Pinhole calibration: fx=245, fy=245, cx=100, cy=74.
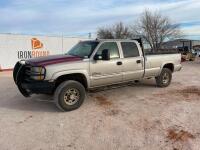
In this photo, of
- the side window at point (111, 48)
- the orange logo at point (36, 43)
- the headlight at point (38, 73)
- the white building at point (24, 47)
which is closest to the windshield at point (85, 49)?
the side window at point (111, 48)

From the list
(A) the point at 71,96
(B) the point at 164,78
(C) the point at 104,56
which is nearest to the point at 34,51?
(B) the point at 164,78

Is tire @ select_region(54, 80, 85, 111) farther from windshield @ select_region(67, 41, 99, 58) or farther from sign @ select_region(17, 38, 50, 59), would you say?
sign @ select_region(17, 38, 50, 59)

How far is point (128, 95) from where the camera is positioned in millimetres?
7789

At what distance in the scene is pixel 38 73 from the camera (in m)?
5.86

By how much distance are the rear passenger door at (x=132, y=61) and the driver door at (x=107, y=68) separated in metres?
0.25

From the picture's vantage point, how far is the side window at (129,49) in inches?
293

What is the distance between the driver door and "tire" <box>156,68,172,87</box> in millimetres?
2213

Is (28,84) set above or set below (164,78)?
above

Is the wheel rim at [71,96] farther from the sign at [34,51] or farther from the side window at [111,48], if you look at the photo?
the sign at [34,51]

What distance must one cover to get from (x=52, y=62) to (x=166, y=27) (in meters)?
49.0

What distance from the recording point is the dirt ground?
4.29 metres

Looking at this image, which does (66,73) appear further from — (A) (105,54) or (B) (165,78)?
(B) (165,78)

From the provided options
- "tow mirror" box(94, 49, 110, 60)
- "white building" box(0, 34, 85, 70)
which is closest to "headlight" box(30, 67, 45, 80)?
"tow mirror" box(94, 49, 110, 60)

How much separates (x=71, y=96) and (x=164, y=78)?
419cm
